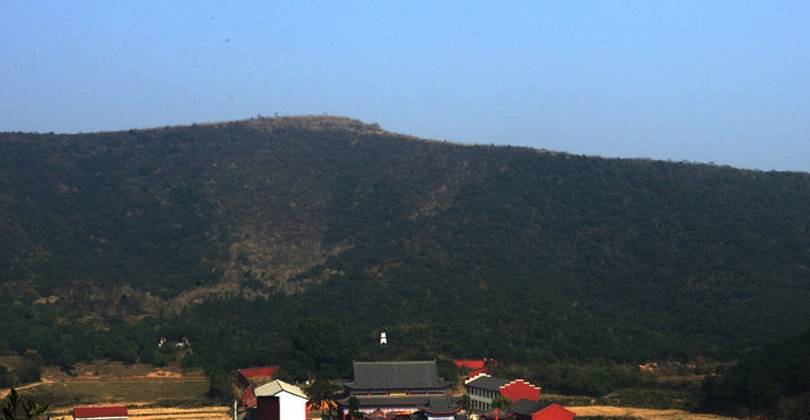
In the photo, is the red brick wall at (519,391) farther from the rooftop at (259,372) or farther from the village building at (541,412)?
the rooftop at (259,372)

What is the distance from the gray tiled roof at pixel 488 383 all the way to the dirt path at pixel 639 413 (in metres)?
4.39

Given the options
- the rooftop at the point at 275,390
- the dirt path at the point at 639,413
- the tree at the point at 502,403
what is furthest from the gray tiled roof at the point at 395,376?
the rooftop at the point at 275,390

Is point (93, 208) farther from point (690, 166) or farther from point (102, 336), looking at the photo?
point (690, 166)

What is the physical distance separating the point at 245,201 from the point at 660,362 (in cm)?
5747

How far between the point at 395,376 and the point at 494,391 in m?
5.90

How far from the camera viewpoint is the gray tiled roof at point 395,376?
71.1 metres

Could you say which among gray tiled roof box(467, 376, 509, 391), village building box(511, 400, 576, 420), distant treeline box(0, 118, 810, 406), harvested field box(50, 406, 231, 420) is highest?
distant treeline box(0, 118, 810, 406)

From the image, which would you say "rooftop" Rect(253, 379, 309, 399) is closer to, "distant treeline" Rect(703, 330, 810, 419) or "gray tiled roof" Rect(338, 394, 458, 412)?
"gray tiled roof" Rect(338, 394, 458, 412)

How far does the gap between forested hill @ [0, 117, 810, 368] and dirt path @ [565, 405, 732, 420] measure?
13090 mm

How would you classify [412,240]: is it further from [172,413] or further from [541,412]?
[541,412]

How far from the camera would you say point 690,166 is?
13188 centimetres

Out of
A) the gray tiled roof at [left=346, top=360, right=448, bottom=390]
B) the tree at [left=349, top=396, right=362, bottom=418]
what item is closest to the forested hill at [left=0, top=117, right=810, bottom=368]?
the gray tiled roof at [left=346, top=360, right=448, bottom=390]

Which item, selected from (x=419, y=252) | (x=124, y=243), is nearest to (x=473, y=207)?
(x=419, y=252)

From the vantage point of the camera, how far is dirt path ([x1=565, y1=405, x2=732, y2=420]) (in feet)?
217
